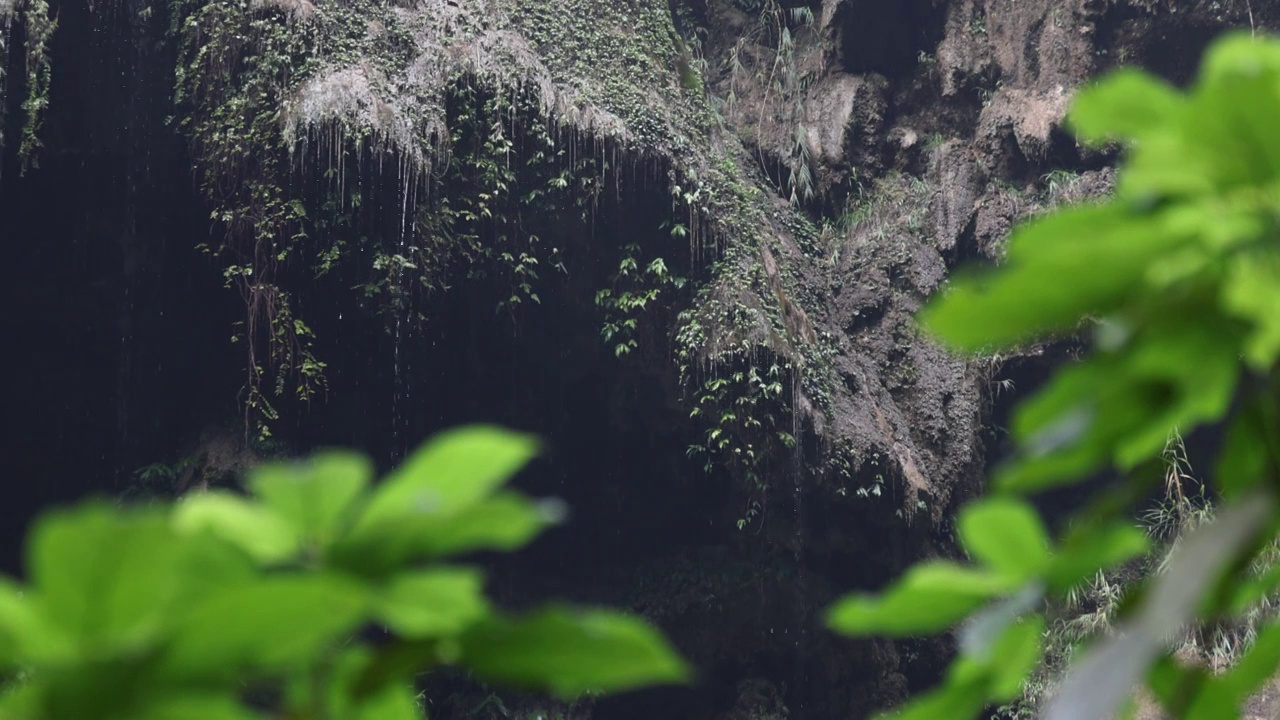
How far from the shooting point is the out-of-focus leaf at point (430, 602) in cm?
35

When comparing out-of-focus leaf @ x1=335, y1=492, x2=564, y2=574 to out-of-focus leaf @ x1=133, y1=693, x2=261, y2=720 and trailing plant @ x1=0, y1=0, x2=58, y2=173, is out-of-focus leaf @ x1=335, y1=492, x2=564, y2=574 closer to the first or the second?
out-of-focus leaf @ x1=133, y1=693, x2=261, y2=720

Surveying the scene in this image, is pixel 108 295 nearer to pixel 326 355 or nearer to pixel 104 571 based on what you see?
pixel 326 355

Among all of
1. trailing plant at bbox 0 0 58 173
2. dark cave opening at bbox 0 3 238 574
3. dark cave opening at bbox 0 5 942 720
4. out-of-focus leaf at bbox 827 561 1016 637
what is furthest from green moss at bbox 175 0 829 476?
out-of-focus leaf at bbox 827 561 1016 637

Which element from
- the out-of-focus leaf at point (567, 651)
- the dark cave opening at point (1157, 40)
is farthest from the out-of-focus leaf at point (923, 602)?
the dark cave opening at point (1157, 40)

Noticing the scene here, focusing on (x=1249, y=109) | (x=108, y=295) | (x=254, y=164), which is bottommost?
(x=108, y=295)

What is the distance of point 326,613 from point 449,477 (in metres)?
0.07

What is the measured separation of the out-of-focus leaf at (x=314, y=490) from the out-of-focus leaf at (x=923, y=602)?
0.67 feet

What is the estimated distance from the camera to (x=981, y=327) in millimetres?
398

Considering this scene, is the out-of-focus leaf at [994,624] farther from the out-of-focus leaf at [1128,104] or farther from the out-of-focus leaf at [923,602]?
the out-of-focus leaf at [1128,104]

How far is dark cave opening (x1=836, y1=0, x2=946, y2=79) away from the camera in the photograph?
8742mm

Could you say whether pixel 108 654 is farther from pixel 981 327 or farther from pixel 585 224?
pixel 585 224

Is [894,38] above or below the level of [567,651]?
above

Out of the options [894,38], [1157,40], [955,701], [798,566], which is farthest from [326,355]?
[955,701]

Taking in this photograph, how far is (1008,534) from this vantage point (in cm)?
43
